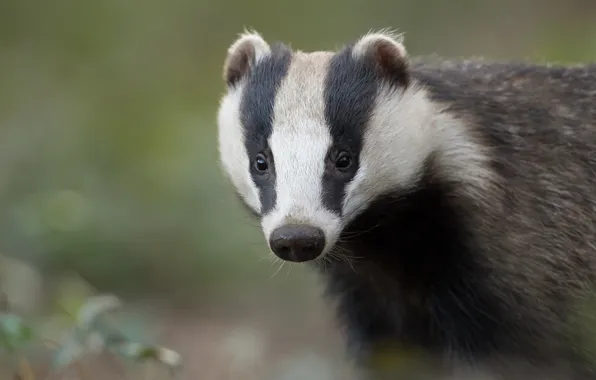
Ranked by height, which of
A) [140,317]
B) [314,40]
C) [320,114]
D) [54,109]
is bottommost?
[140,317]

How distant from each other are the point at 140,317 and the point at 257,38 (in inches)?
39.1

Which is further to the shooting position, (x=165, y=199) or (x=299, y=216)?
(x=165, y=199)

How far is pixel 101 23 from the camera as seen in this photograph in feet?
26.7

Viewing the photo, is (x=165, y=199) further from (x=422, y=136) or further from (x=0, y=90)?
(x=422, y=136)

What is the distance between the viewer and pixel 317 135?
9.86 ft

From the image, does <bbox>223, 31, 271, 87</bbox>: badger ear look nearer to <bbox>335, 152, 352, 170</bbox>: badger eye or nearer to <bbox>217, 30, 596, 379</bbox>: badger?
<bbox>217, 30, 596, 379</bbox>: badger

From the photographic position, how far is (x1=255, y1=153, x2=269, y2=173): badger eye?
123 inches

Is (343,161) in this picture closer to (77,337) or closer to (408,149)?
(408,149)

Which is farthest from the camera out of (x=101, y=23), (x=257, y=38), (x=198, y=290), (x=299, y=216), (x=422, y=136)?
(x=101, y=23)

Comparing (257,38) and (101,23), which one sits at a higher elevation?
(101,23)

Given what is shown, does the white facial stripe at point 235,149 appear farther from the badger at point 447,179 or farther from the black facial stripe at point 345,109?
the black facial stripe at point 345,109

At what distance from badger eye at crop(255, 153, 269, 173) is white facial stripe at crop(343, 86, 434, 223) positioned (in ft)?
0.85

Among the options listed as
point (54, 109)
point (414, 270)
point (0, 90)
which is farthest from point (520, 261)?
point (0, 90)

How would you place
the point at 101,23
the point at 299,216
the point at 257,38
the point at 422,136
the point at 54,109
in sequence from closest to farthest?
the point at 299,216, the point at 422,136, the point at 257,38, the point at 54,109, the point at 101,23
